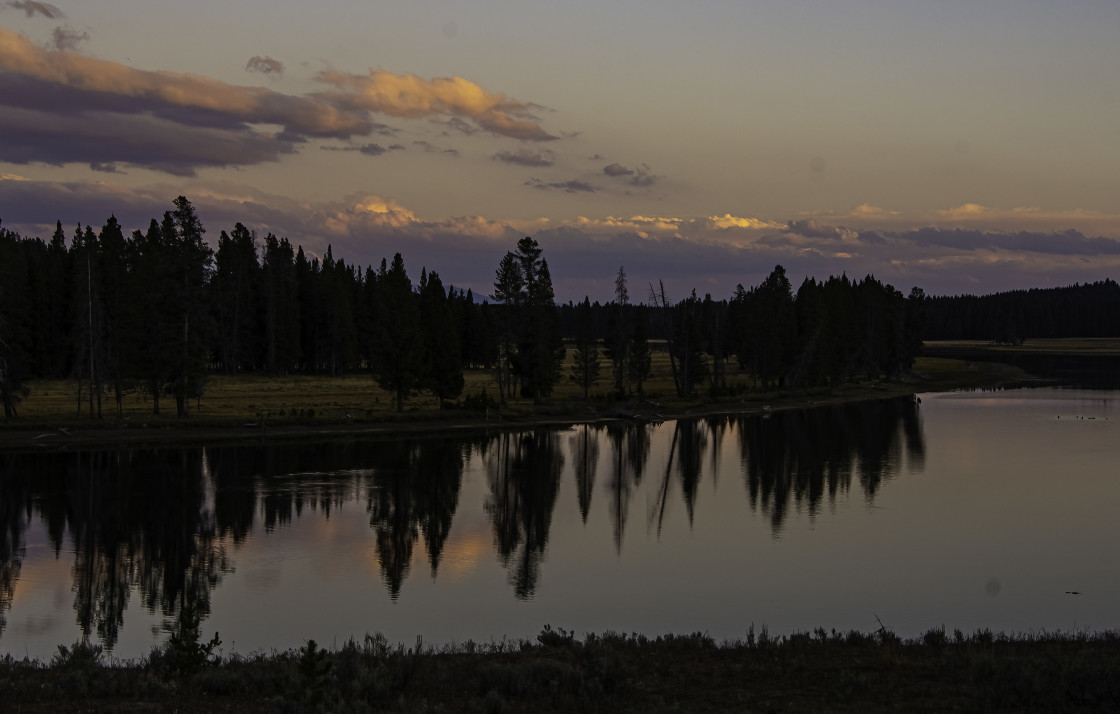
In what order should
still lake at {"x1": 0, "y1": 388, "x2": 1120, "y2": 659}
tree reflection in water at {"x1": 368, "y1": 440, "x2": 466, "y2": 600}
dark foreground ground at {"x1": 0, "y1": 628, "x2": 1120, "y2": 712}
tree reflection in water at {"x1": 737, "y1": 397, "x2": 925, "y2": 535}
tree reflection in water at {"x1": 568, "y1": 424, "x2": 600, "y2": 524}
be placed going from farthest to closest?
tree reflection in water at {"x1": 737, "y1": 397, "x2": 925, "y2": 535} < tree reflection in water at {"x1": 568, "y1": 424, "x2": 600, "y2": 524} < tree reflection in water at {"x1": 368, "y1": 440, "x2": 466, "y2": 600} < still lake at {"x1": 0, "y1": 388, "x2": 1120, "y2": 659} < dark foreground ground at {"x1": 0, "y1": 628, "x2": 1120, "y2": 712}

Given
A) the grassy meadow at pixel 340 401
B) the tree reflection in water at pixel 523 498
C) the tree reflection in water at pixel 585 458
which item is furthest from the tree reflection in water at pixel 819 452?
the grassy meadow at pixel 340 401

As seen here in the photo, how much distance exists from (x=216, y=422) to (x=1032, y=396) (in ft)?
273

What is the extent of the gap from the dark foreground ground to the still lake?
5.55m

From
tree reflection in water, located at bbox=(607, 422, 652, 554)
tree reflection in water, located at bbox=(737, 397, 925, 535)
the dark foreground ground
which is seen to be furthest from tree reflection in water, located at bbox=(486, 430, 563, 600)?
the dark foreground ground

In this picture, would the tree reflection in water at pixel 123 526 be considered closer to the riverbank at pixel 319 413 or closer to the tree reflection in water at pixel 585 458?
the riverbank at pixel 319 413

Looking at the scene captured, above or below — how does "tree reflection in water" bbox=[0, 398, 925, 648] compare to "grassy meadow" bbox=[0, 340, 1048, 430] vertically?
below

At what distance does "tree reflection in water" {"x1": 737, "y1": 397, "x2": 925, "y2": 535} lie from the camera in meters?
45.2

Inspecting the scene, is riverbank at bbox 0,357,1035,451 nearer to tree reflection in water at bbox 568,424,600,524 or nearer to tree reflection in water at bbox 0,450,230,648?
tree reflection in water at bbox 568,424,600,524

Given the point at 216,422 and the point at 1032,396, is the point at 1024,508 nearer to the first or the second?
the point at 216,422

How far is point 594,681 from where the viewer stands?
14.7m

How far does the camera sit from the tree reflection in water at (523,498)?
31.5 m

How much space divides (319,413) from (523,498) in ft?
107

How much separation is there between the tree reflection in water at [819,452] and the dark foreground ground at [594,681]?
19877 millimetres

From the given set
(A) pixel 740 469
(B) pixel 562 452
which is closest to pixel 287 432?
(B) pixel 562 452
